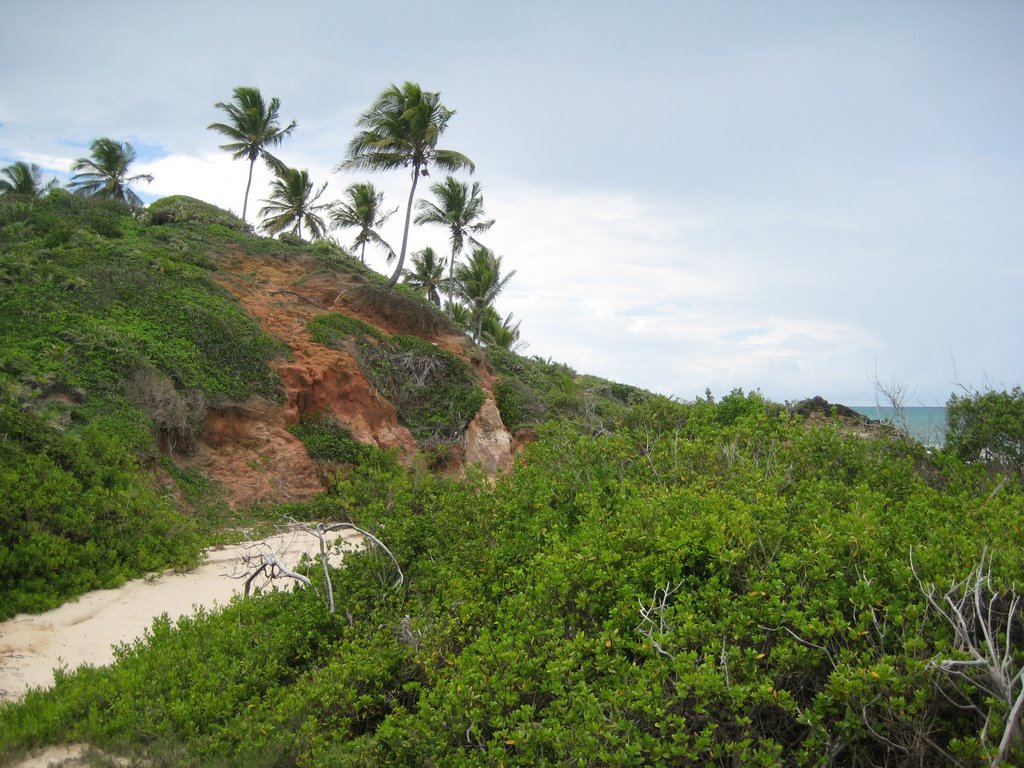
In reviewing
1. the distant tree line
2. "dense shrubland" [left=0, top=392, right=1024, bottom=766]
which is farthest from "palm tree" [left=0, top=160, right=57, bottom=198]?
"dense shrubland" [left=0, top=392, right=1024, bottom=766]

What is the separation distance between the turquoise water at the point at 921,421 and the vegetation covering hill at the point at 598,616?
0.26 meters

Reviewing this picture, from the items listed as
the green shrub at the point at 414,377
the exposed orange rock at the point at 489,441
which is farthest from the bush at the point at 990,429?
the green shrub at the point at 414,377

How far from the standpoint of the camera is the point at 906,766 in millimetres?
2922

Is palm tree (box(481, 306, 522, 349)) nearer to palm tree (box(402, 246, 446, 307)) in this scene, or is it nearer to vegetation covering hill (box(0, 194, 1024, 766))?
palm tree (box(402, 246, 446, 307))

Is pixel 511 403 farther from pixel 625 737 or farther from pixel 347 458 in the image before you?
pixel 625 737

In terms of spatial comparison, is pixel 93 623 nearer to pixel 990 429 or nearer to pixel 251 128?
pixel 990 429

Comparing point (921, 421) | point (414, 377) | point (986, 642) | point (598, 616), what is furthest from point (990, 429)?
point (414, 377)

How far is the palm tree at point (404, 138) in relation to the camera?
21875 millimetres

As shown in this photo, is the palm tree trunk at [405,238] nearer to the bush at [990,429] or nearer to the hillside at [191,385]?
the hillside at [191,385]

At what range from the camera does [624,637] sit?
3.86m

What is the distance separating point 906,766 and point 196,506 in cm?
1209

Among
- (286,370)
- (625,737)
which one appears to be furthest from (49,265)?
(625,737)

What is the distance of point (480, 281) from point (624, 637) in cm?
2809

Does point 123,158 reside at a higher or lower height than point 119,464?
higher
